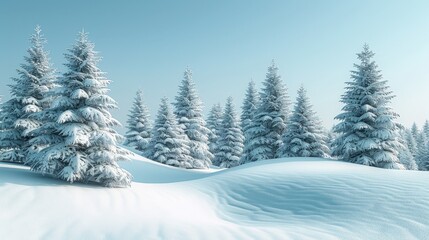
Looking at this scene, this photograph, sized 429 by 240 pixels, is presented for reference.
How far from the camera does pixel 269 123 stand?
28.7 metres

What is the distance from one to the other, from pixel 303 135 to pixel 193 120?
12.1 m

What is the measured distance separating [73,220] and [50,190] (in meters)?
2.31

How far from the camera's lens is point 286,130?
27844 mm

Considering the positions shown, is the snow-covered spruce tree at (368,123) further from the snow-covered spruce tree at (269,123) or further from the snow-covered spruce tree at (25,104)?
the snow-covered spruce tree at (25,104)

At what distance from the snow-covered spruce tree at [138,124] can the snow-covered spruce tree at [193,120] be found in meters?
11.2

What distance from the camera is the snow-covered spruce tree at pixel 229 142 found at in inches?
1484

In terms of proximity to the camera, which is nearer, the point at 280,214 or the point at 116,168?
the point at 280,214

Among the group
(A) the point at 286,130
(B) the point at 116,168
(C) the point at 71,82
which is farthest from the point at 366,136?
(C) the point at 71,82

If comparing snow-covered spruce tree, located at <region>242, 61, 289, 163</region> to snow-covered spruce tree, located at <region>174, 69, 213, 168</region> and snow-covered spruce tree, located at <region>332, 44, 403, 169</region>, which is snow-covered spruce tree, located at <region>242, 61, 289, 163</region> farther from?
snow-covered spruce tree, located at <region>332, 44, 403, 169</region>

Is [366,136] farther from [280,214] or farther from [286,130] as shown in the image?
[280,214]

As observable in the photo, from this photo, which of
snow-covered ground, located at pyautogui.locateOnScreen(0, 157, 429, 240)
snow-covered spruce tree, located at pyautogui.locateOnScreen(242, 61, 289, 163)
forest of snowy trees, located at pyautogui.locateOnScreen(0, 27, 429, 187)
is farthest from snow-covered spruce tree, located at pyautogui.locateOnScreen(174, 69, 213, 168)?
snow-covered ground, located at pyautogui.locateOnScreen(0, 157, 429, 240)

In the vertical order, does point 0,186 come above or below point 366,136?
below

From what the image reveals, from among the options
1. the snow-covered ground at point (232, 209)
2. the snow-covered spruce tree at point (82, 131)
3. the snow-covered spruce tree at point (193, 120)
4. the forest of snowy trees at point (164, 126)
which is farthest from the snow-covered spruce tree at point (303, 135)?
the snow-covered spruce tree at point (82, 131)

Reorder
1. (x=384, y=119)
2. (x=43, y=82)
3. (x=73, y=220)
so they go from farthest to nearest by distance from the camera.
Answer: (x=384, y=119)
(x=43, y=82)
(x=73, y=220)
